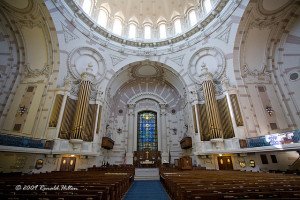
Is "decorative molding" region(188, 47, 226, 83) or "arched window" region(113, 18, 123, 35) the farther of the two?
"arched window" region(113, 18, 123, 35)

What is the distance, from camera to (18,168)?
32.5 ft

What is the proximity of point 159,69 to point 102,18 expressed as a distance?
28.7ft

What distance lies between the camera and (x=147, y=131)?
19344 mm

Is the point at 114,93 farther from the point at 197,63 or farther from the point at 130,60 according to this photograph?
the point at 197,63

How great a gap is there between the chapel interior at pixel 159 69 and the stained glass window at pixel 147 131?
377mm

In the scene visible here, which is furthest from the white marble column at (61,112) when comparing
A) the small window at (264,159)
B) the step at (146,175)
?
the small window at (264,159)

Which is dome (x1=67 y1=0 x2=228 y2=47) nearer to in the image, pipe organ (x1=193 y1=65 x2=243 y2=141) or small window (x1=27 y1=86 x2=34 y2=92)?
pipe organ (x1=193 y1=65 x2=243 y2=141)

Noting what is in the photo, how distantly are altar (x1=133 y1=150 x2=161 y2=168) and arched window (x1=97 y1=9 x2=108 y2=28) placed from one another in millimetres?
15006

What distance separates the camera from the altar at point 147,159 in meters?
16.7

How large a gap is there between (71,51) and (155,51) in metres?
8.62

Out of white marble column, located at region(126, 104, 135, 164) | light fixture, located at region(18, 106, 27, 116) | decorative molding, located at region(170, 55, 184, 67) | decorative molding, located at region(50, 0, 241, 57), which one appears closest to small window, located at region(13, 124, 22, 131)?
light fixture, located at region(18, 106, 27, 116)

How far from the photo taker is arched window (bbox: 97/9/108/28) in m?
17.7

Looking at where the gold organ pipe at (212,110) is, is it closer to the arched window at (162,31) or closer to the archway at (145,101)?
the archway at (145,101)

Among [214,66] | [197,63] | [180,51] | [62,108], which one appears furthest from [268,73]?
[62,108]
